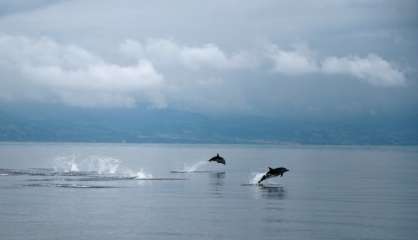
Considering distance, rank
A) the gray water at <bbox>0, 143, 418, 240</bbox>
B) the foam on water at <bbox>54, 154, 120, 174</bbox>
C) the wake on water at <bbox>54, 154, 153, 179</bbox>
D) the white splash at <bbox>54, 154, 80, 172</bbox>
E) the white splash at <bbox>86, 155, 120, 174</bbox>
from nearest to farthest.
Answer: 1. the gray water at <bbox>0, 143, 418, 240</bbox>
2. the wake on water at <bbox>54, 154, 153, 179</bbox>
3. the white splash at <bbox>86, 155, 120, 174</bbox>
4. the foam on water at <bbox>54, 154, 120, 174</bbox>
5. the white splash at <bbox>54, 154, 80, 172</bbox>

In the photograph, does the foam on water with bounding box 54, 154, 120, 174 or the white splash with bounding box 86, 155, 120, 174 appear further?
the foam on water with bounding box 54, 154, 120, 174

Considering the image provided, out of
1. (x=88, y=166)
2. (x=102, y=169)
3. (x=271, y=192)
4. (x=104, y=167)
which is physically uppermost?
(x=88, y=166)

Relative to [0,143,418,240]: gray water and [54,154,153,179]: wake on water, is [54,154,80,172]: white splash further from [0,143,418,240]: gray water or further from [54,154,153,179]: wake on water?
[0,143,418,240]: gray water

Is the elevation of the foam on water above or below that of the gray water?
above

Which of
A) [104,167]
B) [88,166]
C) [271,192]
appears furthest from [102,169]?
[271,192]

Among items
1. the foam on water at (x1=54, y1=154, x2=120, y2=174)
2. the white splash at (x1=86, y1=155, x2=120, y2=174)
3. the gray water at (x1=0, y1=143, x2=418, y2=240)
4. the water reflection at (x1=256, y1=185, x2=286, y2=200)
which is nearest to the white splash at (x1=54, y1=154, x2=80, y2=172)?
the foam on water at (x1=54, y1=154, x2=120, y2=174)

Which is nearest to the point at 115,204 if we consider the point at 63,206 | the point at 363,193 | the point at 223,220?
the point at 63,206

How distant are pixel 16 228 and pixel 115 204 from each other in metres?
14.2

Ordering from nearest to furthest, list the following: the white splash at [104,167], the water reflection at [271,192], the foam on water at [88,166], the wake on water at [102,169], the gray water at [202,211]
Result: the gray water at [202,211] → the water reflection at [271,192] → the wake on water at [102,169] → the white splash at [104,167] → the foam on water at [88,166]

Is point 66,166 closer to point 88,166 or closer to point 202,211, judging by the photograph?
point 88,166

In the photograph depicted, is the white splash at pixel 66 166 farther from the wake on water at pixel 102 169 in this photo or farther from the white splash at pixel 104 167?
the white splash at pixel 104 167

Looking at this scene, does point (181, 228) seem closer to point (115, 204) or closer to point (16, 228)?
point (16, 228)

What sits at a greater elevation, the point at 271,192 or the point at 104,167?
the point at 104,167

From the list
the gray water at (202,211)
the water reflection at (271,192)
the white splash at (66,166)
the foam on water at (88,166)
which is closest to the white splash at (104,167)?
the foam on water at (88,166)
